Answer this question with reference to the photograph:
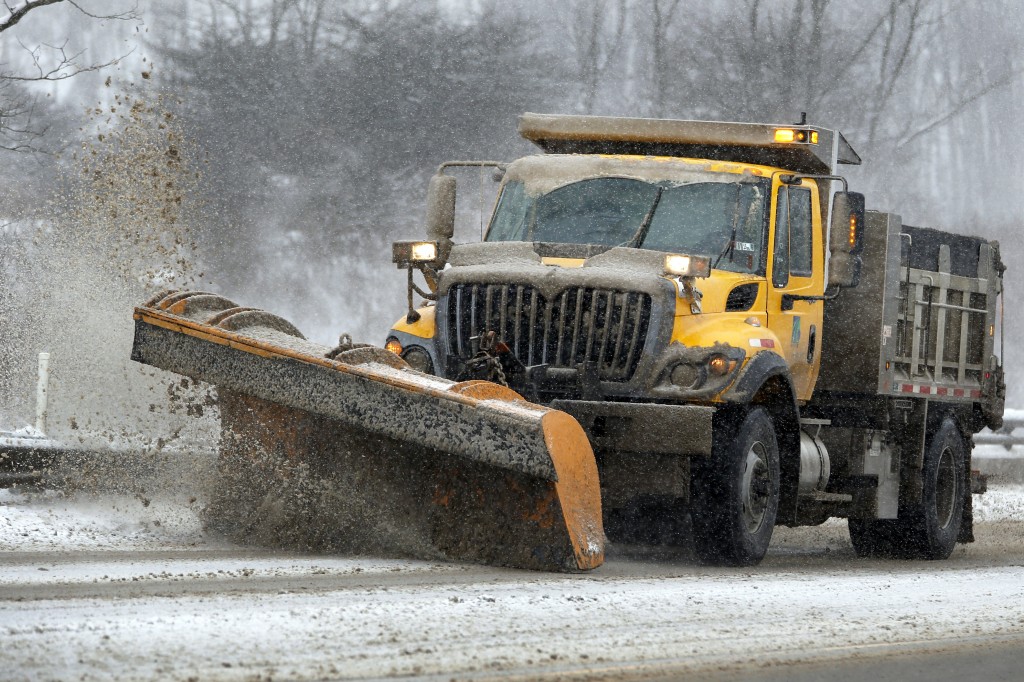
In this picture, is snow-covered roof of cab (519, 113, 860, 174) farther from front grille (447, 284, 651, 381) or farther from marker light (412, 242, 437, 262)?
front grille (447, 284, 651, 381)

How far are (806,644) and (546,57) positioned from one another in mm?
25399

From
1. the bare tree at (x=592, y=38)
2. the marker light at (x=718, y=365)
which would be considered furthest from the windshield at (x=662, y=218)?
the bare tree at (x=592, y=38)

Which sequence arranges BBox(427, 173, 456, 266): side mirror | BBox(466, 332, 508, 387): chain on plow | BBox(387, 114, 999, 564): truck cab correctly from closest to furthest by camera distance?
BBox(466, 332, 508, 387): chain on plow < BBox(387, 114, 999, 564): truck cab < BBox(427, 173, 456, 266): side mirror

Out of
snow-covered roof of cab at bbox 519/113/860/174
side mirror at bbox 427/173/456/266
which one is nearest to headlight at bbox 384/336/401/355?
side mirror at bbox 427/173/456/266

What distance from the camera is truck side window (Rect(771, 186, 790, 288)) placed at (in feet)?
30.4

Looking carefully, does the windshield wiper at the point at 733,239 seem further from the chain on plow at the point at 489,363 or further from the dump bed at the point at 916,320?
the chain on plow at the point at 489,363

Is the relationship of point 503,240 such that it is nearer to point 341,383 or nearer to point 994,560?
point 341,383

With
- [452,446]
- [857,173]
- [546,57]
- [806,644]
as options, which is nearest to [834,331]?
[452,446]

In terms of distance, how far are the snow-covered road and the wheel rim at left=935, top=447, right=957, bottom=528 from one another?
281 cm

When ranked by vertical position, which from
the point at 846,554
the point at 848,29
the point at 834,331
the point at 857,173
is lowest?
the point at 846,554

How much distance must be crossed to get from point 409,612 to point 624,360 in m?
3.10

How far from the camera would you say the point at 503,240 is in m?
9.55

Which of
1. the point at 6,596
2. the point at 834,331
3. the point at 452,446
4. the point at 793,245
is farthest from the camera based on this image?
the point at 834,331

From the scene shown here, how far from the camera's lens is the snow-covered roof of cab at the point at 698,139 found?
31.7 ft
